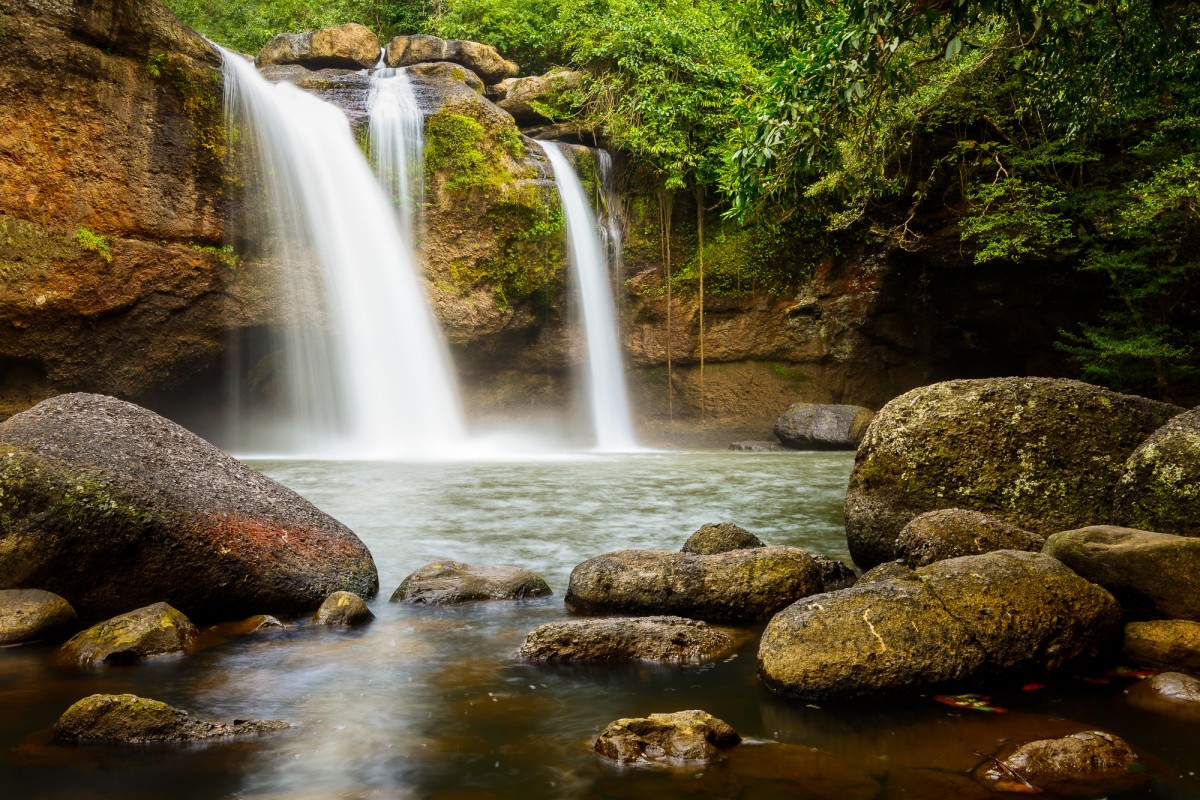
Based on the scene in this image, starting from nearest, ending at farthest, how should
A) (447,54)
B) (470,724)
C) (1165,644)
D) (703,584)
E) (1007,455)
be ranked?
1. (470,724)
2. (1165,644)
3. (703,584)
4. (1007,455)
5. (447,54)

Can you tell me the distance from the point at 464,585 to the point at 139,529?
2.18 meters

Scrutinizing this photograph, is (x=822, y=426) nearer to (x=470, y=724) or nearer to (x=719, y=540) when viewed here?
(x=719, y=540)

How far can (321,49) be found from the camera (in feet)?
66.6

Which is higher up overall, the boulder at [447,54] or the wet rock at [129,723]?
the boulder at [447,54]

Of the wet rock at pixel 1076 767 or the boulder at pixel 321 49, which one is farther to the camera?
the boulder at pixel 321 49

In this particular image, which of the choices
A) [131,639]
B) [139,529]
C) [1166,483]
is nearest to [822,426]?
[1166,483]

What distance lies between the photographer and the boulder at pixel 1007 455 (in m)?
6.27

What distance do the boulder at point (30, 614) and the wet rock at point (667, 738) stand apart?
3550 millimetres

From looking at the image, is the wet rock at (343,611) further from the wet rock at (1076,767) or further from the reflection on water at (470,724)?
the wet rock at (1076,767)

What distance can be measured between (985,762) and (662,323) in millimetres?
17470

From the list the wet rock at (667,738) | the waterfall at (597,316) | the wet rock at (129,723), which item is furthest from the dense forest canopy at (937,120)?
the wet rock at (129,723)

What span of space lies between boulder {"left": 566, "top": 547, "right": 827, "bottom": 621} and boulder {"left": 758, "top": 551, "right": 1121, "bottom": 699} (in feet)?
3.55

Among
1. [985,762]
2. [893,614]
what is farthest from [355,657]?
[985,762]

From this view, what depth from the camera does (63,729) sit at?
3.60 metres
